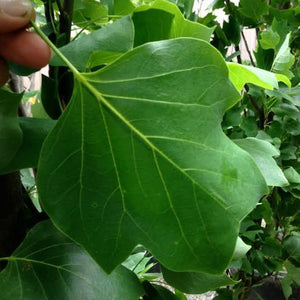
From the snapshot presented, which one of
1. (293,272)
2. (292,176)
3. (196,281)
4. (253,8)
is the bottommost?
(293,272)

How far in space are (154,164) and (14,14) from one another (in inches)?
5.2

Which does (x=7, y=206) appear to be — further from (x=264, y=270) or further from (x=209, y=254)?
(x=264, y=270)

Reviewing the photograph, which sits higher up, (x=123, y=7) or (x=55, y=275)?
(x=123, y=7)

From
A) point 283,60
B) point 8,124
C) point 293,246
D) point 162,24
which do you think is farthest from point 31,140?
point 293,246

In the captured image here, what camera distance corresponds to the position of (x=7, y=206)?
0.34m

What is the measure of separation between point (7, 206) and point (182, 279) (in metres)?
0.18

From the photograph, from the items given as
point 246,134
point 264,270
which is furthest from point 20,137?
point 264,270

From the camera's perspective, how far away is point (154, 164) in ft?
0.84

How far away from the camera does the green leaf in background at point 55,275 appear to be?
1.03 feet

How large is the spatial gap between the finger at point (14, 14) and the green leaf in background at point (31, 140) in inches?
3.2

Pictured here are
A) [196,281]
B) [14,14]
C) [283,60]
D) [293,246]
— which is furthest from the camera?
[293,246]

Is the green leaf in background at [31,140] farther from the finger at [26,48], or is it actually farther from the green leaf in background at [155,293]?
the green leaf in background at [155,293]

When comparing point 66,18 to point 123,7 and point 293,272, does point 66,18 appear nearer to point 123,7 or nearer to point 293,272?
point 123,7

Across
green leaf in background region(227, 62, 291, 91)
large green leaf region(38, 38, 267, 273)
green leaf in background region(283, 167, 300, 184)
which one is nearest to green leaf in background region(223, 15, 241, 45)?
green leaf in background region(283, 167, 300, 184)
